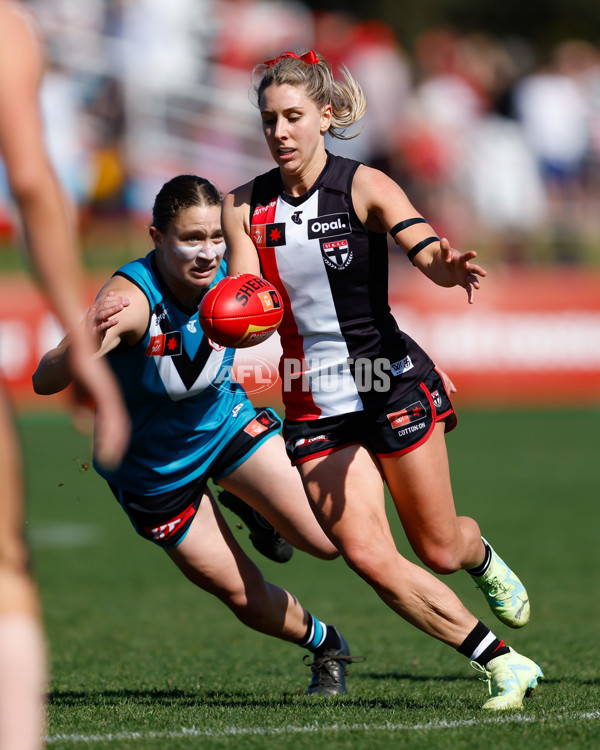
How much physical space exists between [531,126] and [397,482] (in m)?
13.5

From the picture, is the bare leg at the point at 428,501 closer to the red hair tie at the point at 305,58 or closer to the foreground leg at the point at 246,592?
the foreground leg at the point at 246,592

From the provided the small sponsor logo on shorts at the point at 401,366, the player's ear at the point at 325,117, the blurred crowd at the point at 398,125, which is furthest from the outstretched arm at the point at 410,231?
the blurred crowd at the point at 398,125

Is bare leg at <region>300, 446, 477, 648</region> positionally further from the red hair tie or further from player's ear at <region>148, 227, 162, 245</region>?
the red hair tie

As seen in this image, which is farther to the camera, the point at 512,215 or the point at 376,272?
the point at 512,215

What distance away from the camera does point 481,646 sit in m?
4.46

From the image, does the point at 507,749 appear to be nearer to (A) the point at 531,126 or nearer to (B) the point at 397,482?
(B) the point at 397,482

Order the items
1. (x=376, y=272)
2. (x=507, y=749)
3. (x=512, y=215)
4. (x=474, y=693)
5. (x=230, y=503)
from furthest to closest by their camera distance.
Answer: (x=512, y=215) → (x=230, y=503) → (x=474, y=693) → (x=376, y=272) → (x=507, y=749)

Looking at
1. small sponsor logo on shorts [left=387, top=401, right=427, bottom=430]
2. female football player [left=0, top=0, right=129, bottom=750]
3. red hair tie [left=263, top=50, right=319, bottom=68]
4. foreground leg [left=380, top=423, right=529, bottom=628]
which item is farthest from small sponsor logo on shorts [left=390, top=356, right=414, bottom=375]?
female football player [left=0, top=0, right=129, bottom=750]

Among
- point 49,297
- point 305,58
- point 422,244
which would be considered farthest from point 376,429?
point 49,297

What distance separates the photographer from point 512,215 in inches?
664

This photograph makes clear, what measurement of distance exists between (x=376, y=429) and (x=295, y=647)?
2389mm

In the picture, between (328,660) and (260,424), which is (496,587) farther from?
(260,424)

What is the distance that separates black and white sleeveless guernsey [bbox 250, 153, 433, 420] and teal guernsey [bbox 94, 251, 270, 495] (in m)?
0.47

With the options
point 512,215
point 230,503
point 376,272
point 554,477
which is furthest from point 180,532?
point 512,215
